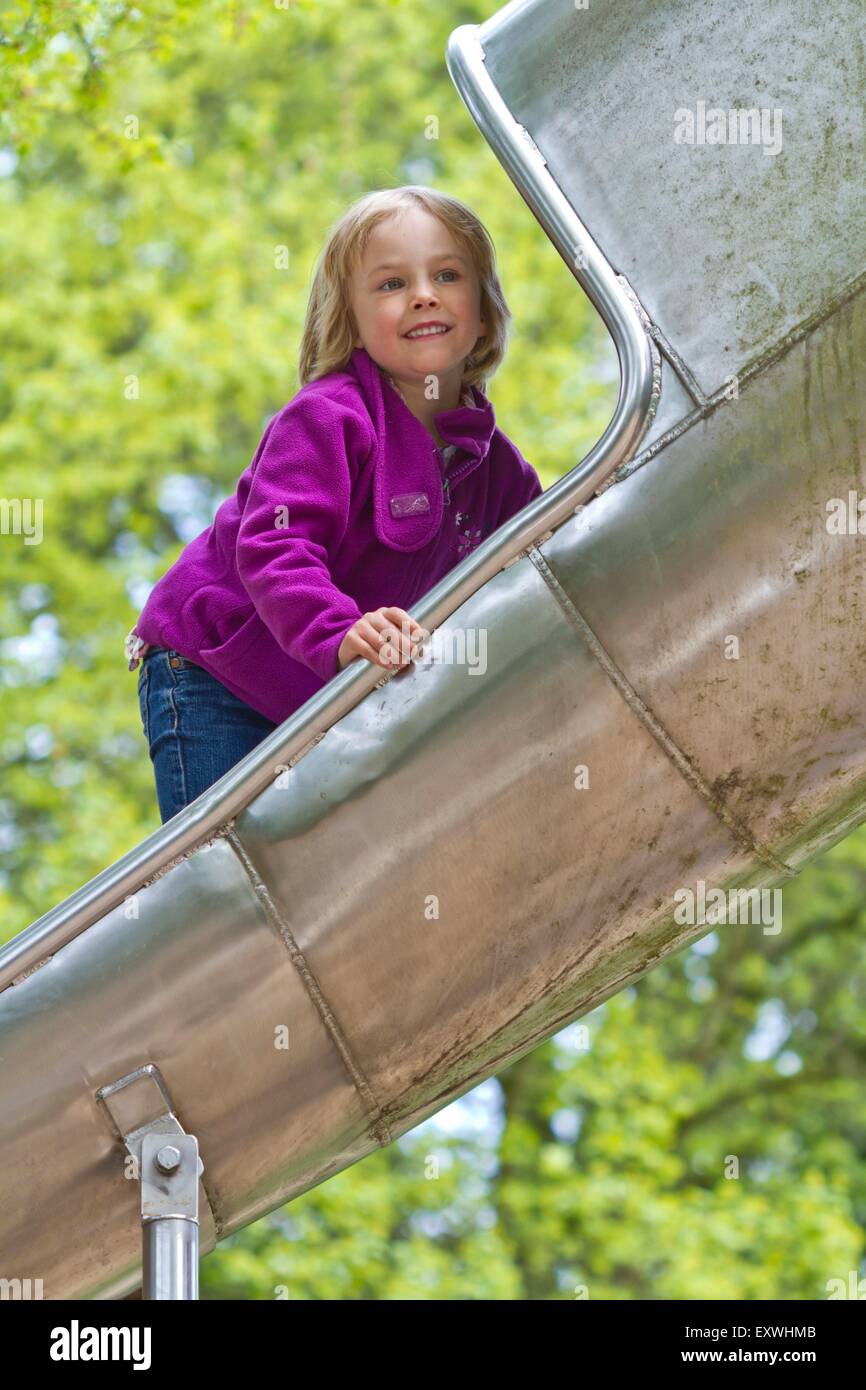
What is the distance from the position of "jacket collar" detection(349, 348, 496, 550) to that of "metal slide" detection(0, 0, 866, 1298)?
1.27 ft

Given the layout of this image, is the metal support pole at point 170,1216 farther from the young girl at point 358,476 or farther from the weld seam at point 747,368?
the weld seam at point 747,368

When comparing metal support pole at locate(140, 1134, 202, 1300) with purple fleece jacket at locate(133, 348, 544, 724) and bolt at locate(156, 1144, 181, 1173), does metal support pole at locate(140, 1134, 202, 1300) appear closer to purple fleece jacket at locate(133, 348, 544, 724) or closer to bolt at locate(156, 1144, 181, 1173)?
bolt at locate(156, 1144, 181, 1173)

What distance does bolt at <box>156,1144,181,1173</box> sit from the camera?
10.6ft

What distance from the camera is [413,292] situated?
376cm

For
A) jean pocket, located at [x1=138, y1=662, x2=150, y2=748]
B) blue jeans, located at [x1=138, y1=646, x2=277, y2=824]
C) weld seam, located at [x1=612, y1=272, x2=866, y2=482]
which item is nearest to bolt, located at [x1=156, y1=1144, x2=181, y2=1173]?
blue jeans, located at [x1=138, y1=646, x2=277, y2=824]

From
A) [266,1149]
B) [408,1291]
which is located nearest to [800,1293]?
[408,1291]

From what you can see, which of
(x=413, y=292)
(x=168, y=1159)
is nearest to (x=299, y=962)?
(x=168, y=1159)

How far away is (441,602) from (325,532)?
362 millimetres

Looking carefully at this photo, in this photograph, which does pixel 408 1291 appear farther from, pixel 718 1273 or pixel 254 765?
pixel 254 765

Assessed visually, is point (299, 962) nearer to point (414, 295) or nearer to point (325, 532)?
point (325, 532)

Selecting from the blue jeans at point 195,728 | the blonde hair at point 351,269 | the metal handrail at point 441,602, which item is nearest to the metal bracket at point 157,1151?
the metal handrail at point 441,602

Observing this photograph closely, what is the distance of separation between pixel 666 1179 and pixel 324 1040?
35.0 ft

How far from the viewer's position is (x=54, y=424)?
1309cm

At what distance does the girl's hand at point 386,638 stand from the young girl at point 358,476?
Result: 259 millimetres
